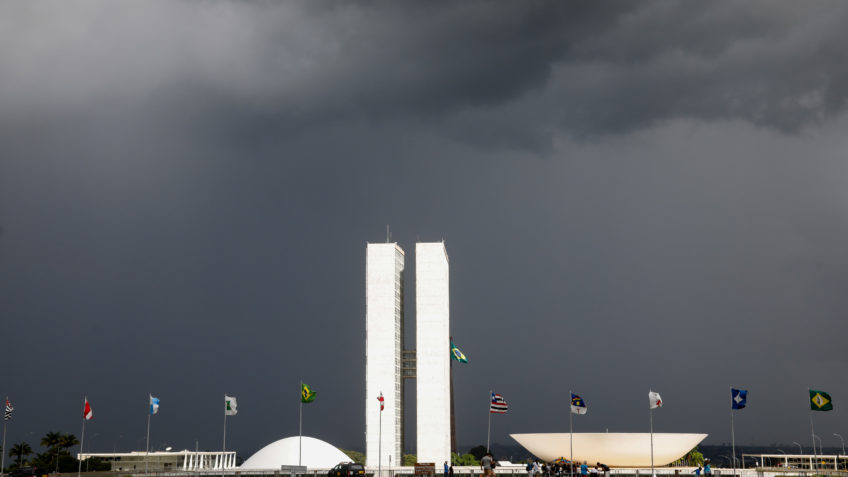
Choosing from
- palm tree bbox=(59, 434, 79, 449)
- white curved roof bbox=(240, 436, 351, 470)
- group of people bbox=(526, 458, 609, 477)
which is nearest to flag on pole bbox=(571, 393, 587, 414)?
group of people bbox=(526, 458, 609, 477)

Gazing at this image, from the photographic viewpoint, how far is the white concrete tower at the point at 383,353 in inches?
3307

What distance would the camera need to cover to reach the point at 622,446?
6981cm

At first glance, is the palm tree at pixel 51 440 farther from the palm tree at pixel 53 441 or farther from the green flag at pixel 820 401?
the green flag at pixel 820 401

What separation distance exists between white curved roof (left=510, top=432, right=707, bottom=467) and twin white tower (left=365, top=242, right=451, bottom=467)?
613 inches

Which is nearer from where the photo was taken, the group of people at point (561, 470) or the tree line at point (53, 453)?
the group of people at point (561, 470)

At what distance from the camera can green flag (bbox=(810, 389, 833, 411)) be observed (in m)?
50.4

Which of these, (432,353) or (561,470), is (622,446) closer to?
(561,470)

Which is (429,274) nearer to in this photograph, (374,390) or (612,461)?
(374,390)

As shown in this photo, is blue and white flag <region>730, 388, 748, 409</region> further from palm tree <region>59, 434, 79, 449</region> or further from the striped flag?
palm tree <region>59, 434, 79, 449</region>

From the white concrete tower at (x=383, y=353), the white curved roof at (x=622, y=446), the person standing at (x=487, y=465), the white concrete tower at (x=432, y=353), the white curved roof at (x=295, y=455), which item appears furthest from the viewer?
the white curved roof at (x=295, y=455)

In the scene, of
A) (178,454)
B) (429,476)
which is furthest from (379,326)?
(178,454)

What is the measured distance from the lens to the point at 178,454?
14162cm

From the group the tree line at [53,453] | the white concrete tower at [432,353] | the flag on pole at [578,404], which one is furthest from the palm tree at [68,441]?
the flag on pole at [578,404]

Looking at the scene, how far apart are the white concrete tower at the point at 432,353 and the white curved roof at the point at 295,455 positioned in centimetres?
1219
